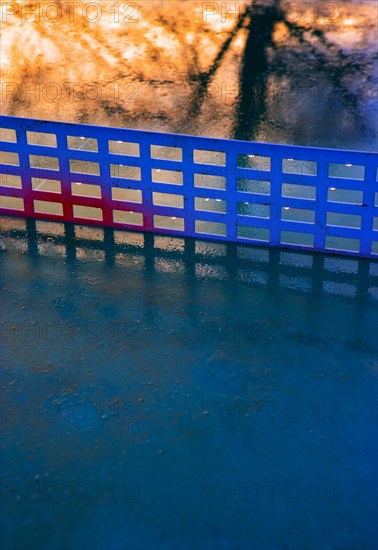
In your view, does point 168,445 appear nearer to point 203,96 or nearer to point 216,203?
point 216,203

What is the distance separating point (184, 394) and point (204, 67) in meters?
7.53

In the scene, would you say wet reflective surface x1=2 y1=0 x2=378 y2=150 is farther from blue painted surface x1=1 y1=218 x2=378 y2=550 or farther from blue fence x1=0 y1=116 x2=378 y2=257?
blue painted surface x1=1 y1=218 x2=378 y2=550

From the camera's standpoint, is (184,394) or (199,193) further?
(199,193)

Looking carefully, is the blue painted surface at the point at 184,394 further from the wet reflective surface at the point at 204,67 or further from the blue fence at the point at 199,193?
the wet reflective surface at the point at 204,67

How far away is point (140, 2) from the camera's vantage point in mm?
14977

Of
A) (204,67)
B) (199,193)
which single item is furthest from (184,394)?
(204,67)

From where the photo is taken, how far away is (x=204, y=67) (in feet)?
41.4

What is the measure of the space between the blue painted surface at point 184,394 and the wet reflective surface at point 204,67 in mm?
3270

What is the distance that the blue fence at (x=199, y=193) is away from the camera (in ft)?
25.2

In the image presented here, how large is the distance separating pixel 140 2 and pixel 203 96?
4.15 metres

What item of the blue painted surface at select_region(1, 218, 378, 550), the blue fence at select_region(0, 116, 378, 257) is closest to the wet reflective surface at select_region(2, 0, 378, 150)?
the blue fence at select_region(0, 116, 378, 257)

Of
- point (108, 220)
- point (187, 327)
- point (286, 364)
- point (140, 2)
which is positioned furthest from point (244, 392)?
point (140, 2)

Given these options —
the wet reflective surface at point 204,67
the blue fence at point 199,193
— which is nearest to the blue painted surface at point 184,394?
the blue fence at point 199,193

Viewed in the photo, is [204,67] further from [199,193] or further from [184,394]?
[184,394]
